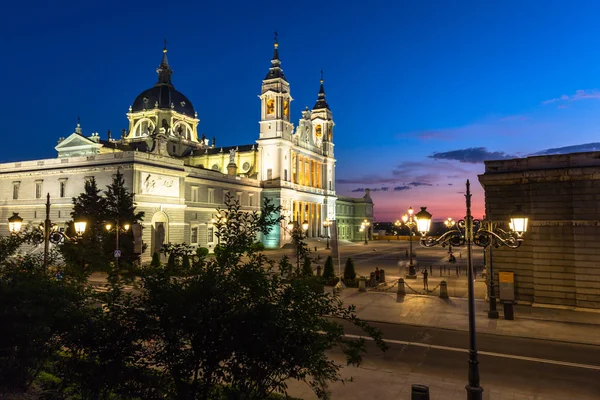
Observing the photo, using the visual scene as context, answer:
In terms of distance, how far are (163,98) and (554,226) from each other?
255ft

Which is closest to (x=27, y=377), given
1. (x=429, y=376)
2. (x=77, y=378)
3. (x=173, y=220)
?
(x=77, y=378)

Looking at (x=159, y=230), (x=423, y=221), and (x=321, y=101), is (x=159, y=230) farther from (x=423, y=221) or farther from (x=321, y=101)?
(x=321, y=101)

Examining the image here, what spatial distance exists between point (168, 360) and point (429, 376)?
8650mm

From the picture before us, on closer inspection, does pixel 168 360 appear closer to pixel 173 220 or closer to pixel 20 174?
pixel 173 220

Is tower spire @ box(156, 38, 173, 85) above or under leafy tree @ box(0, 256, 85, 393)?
above

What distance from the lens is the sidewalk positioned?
16266 mm

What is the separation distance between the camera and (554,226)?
814 inches

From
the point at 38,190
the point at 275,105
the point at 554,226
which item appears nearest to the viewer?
the point at 554,226

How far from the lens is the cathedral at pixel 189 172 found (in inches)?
1834

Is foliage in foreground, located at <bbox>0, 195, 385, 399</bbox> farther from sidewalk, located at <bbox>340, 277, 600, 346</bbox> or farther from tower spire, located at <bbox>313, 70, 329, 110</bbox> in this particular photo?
tower spire, located at <bbox>313, 70, 329, 110</bbox>

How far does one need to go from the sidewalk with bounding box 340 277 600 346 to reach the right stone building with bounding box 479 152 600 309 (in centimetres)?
115

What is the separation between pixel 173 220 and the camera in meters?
49.6

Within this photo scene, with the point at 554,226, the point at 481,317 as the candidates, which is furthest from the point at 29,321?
the point at 554,226

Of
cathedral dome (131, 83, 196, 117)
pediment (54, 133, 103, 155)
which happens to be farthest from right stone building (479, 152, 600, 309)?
cathedral dome (131, 83, 196, 117)
